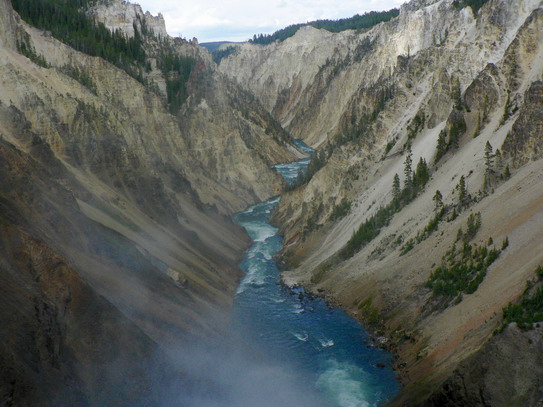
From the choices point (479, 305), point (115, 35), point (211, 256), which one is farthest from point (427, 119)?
point (115, 35)

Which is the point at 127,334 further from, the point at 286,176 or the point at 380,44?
the point at 380,44

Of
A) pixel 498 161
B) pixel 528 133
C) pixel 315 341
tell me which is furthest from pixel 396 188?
pixel 315 341

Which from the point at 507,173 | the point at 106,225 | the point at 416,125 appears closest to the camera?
the point at 106,225

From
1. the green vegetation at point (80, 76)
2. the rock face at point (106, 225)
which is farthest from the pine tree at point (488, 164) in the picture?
the green vegetation at point (80, 76)

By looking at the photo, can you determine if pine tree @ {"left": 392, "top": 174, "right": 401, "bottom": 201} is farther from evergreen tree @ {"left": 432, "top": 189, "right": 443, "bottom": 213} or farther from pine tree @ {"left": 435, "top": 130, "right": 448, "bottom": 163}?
evergreen tree @ {"left": 432, "top": 189, "right": 443, "bottom": 213}

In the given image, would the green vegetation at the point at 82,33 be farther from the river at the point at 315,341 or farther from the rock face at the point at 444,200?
the river at the point at 315,341

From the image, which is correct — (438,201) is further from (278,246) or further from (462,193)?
(278,246)
